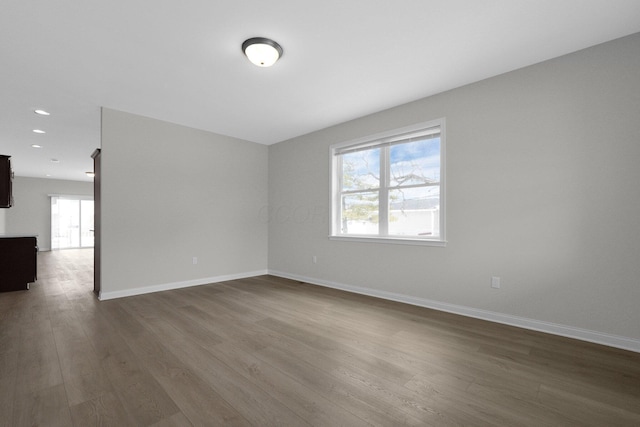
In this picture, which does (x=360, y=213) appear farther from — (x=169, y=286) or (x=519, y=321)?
(x=169, y=286)

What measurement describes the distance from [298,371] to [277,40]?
8.90ft

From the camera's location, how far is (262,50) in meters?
2.52

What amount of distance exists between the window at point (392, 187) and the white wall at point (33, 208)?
1136 cm

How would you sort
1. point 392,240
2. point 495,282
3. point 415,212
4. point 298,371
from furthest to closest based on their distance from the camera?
point 392,240, point 415,212, point 495,282, point 298,371

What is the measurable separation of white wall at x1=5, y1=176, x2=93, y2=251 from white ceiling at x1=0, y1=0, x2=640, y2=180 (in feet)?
26.0

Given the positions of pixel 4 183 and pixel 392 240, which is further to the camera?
pixel 4 183

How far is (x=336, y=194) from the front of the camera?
474cm

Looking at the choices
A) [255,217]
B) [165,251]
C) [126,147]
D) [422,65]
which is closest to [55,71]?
[126,147]

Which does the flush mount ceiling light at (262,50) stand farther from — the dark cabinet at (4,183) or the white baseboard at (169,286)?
the dark cabinet at (4,183)

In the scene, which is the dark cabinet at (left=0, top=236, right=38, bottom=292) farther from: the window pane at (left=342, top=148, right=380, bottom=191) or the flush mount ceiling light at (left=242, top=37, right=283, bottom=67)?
the window pane at (left=342, top=148, right=380, bottom=191)

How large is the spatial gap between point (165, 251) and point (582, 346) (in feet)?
16.9

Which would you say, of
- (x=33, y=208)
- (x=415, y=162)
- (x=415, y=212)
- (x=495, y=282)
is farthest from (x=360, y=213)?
(x=33, y=208)

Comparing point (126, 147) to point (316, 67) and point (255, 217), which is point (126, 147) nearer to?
point (255, 217)

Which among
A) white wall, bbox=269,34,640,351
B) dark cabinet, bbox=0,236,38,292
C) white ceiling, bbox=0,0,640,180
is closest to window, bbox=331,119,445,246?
white wall, bbox=269,34,640,351
